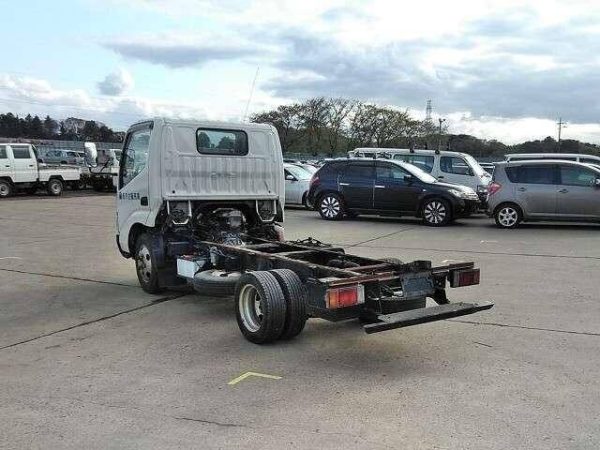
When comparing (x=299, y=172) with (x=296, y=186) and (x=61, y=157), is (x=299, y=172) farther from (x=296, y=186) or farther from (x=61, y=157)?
(x=61, y=157)

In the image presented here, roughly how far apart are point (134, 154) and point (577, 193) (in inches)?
427

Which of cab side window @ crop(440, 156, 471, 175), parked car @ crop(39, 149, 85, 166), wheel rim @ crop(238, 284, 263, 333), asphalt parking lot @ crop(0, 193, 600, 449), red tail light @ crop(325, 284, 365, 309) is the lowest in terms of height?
asphalt parking lot @ crop(0, 193, 600, 449)

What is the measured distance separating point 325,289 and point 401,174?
12017mm

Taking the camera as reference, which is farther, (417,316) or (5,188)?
(5,188)

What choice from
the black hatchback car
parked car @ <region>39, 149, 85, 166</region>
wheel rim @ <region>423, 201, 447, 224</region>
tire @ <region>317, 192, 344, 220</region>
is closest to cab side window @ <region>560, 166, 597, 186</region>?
the black hatchback car

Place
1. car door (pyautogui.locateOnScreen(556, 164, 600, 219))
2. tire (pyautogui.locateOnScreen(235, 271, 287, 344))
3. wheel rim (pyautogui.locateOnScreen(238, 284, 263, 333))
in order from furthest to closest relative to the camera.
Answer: car door (pyautogui.locateOnScreen(556, 164, 600, 219)), wheel rim (pyautogui.locateOnScreen(238, 284, 263, 333)), tire (pyautogui.locateOnScreen(235, 271, 287, 344))

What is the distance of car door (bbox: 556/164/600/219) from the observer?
14.5 meters

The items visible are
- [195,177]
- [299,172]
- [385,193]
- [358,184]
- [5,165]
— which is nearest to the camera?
[195,177]

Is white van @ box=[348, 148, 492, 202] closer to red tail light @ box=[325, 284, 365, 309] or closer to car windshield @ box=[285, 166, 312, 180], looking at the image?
car windshield @ box=[285, 166, 312, 180]

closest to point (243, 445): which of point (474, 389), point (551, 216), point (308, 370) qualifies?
point (308, 370)

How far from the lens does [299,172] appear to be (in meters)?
22.1

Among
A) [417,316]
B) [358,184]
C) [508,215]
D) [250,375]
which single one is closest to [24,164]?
[358,184]

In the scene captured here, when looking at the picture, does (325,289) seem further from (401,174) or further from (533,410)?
(401,174)

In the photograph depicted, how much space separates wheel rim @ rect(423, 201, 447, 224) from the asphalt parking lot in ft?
22.7
